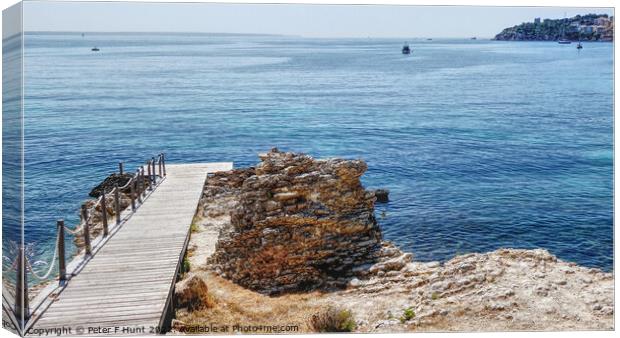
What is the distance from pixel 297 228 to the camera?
17609 mm

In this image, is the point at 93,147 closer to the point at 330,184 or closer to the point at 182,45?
the point at 182,45

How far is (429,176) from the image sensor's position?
20609 millimetres

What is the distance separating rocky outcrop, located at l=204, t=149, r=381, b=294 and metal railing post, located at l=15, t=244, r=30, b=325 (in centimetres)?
549

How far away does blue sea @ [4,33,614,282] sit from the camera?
53.2ft

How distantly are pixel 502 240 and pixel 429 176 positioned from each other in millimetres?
2781

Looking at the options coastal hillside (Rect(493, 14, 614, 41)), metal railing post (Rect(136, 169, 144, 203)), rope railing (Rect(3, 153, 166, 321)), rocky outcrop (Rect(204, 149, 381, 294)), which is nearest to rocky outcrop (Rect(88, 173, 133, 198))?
rope railing (Rect(3, 153, 166, 321))

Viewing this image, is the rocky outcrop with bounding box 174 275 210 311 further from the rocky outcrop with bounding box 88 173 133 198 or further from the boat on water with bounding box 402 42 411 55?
the boat on water with bounding box 402 42 411 55

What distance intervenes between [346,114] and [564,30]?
539 centimetres

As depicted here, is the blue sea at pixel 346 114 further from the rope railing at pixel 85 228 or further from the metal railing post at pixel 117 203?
the metal railing post at pixel 117 203

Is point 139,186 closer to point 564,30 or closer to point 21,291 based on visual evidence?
point 21,291

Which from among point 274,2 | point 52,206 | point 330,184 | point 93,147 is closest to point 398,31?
point 274,2

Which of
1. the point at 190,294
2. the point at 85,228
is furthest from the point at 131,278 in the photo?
the point at 85,228

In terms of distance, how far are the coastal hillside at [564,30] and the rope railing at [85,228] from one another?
30.4 feet

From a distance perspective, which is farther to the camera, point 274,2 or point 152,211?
point 152,211
